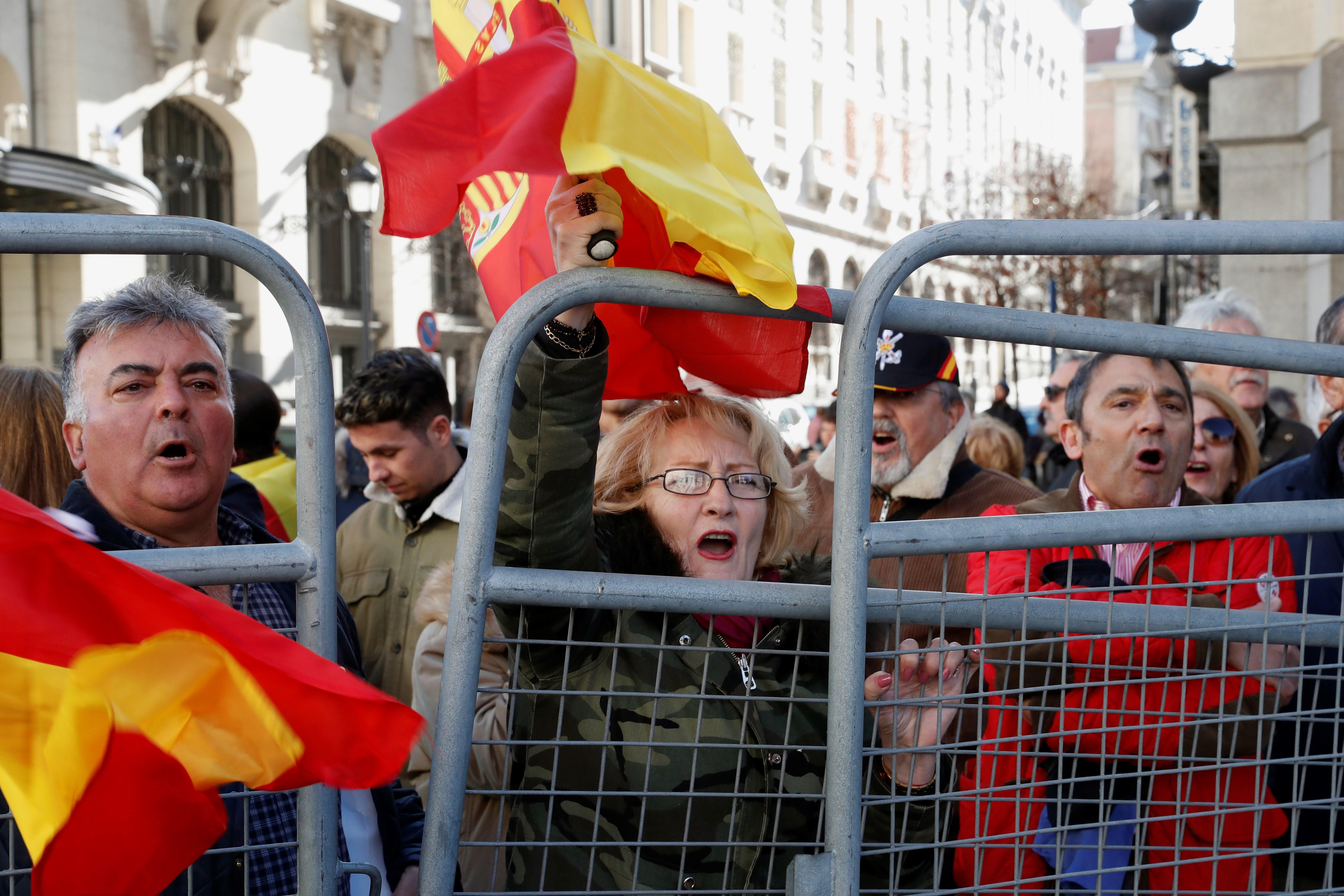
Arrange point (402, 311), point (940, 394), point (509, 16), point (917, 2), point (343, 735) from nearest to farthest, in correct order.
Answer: point (343, 735) < point (509, 16) < point (940, 394) < point (402, 311) < point (917, 2)

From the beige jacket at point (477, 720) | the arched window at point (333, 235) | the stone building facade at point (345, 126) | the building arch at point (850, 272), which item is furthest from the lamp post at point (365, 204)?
the building arch at point (850, 272)

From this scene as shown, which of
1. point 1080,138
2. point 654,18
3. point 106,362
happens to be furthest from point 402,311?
point 1080,138

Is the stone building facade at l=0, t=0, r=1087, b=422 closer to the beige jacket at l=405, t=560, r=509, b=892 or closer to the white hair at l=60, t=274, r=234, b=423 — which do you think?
the white hair at l=60, t=274, r=234, b=423

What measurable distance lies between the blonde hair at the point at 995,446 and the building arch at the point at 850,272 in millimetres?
31111

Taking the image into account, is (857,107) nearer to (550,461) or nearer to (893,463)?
(893,463)

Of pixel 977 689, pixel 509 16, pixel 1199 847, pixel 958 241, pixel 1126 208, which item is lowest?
pixel 1199 847

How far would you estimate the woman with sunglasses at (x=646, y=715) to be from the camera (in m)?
1.72

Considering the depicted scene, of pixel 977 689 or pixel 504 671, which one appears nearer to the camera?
pixel 977 689

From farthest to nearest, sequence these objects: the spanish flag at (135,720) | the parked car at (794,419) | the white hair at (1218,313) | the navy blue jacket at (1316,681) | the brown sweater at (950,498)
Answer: the parked car at (794,419) → the white hair at (1218,313) → the brown sweater at (950,498) → the navy blue jacket at (1316,681) → the spanish flag at (135,720)

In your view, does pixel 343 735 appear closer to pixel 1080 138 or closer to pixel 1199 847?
pixel 1199 847

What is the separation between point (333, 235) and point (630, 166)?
76.3 ft

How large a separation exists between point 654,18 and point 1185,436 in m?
28.4

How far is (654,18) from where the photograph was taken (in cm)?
2955

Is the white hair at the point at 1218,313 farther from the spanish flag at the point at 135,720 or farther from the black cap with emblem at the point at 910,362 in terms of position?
the spanish flag at the point at 135,720
